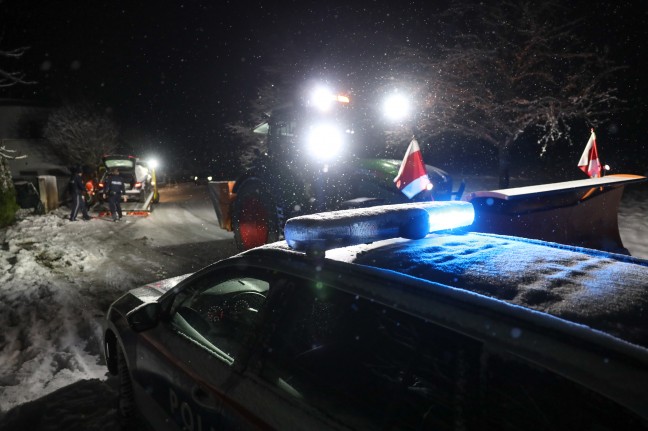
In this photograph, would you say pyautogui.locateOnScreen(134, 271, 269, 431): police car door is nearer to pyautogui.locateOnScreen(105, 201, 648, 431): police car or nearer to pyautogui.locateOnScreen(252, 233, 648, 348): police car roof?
pyautogui.locateOnScreen(105, 201, 648, 431): police car

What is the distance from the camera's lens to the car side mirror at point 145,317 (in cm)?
246

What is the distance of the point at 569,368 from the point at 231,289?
256cm

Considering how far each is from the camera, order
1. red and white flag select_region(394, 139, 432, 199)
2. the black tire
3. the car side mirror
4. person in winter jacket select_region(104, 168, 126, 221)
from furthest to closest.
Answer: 1. person in winter jacket select_region(104, 168, 126, 221)
2. red and white flag select_region(394, 139, 432, 199)
3. the black tire
4. the car side mirror

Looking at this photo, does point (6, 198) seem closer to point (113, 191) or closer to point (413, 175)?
point (113, 191)

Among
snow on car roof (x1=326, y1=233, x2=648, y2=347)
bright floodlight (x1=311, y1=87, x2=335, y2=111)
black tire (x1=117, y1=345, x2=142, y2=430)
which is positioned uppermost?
bright floodlight (x1=311, y1=87, x2=335, y2=111)

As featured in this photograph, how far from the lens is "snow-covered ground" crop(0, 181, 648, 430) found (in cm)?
326

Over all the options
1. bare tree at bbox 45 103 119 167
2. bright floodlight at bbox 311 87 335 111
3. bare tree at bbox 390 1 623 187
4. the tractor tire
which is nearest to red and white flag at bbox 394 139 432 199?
bright floodlight at bbox 311 87 335 111

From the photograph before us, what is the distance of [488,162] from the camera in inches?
875

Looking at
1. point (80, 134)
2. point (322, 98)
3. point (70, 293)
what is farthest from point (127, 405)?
point (80, 134)

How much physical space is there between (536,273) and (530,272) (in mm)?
23

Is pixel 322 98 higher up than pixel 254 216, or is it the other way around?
pixel 322 98

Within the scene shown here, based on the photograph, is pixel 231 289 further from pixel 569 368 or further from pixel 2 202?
pixel 2 202

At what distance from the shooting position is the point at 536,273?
166 centimetres

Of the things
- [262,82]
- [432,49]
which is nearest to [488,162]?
[432,49]
